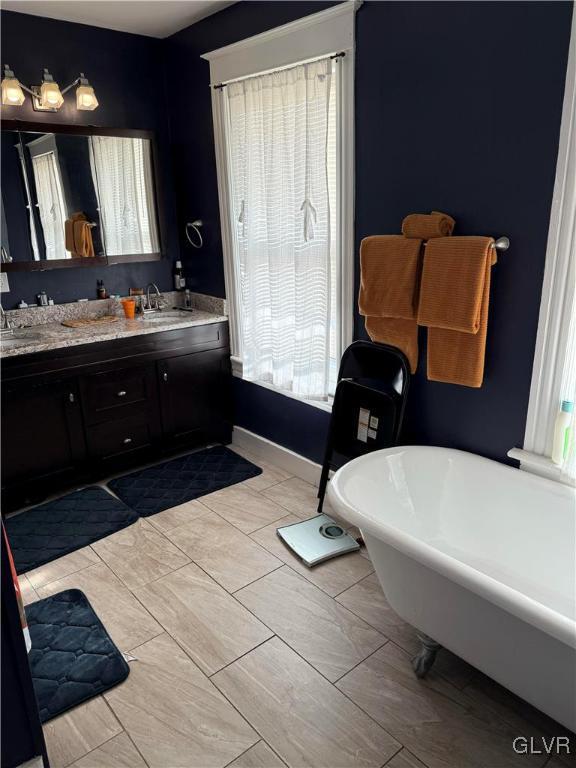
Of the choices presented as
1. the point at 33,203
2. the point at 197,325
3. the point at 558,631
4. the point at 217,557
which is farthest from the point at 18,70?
the point at 558,631

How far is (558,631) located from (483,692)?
690 mm

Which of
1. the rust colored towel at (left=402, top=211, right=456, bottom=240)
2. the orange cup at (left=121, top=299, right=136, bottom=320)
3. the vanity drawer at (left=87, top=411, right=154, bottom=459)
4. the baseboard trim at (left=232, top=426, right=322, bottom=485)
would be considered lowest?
the baseboard trim at (left=232, top=426, right=322, bottom=485)

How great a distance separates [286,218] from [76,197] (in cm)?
133

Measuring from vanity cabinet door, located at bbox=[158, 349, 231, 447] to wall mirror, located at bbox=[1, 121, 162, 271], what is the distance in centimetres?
78

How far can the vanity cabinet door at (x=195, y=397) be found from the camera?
3340mm

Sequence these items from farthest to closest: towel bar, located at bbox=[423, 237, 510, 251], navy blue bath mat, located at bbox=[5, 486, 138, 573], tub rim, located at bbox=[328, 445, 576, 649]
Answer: navy blue bath mat, located at bbox=[5, 486, 138, 573], towel bar, located at bbox=[423, 237, 510, 251], tub rim, located at bbox=[328, 445, 576, 649]

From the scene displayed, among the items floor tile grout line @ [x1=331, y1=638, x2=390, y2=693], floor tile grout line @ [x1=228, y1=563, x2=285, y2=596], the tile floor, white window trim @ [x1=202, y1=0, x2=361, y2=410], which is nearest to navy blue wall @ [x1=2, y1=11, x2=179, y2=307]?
white window trim @ [x1=202, y1=0, x2=361, y2=410]

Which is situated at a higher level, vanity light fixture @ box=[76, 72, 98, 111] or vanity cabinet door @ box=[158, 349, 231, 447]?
vanity light fixture @ box=[76, 72, 98, 111]

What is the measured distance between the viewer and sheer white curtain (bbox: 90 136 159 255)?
10.7 feet

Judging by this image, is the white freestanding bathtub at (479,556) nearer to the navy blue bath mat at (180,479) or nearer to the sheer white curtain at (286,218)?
the sheer white curtain at (286,218)

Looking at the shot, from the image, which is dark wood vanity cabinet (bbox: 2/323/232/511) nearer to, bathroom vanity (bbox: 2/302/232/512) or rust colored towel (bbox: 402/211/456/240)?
bathroom vanity (bbox: 2/302/232/512)

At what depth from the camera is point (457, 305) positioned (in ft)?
6.81

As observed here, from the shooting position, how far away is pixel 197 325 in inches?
132

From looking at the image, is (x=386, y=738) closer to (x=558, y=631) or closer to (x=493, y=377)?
(x=558, y=631)
